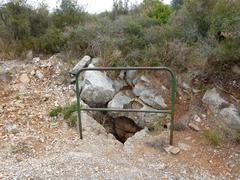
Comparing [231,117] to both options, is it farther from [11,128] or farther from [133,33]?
[11,128]

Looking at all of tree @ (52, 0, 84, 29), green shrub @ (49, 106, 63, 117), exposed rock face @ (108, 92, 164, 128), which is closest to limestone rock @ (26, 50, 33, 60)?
tree @ (52, 0, 84, 29)

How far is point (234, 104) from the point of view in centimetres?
376

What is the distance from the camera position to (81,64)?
499cm

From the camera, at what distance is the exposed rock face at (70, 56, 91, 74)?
4.96 meters

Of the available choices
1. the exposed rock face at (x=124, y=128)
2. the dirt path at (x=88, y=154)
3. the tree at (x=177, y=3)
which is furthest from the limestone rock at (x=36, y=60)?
the tree at (x=177, y=3)

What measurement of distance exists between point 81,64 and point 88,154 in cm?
212

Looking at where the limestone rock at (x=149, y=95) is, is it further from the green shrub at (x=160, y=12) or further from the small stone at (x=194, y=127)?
the green shrub at (x=160, y=12)

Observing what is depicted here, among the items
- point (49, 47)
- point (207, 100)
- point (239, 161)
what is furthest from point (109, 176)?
point (49, 47)

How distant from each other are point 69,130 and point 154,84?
157cm

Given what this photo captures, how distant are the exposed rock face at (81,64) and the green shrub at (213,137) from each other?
253 cm

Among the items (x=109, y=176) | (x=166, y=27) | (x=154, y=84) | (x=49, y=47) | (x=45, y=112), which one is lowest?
(x=109, y=176)

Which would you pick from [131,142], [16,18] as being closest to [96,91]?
[131,142]

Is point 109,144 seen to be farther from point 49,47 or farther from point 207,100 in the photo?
point 49,47

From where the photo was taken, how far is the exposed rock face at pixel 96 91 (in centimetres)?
448
